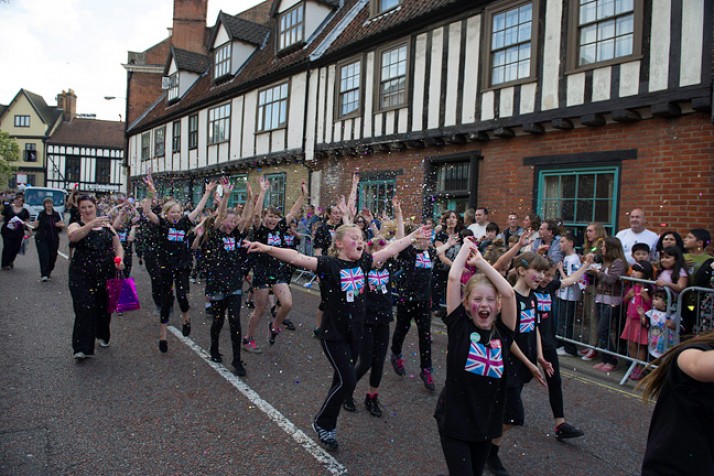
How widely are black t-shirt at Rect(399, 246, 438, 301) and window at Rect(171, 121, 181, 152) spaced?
22.6 metres

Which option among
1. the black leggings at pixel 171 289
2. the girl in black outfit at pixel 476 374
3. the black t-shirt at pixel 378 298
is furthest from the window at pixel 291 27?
the girl in black outfit at pixel 476 374

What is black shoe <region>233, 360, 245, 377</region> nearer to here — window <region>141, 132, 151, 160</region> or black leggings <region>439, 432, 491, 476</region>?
black leggings <region>439, 432, 491, 476</region>

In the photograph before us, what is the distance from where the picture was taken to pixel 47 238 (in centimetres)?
1216

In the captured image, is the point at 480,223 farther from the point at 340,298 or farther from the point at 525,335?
the point at 340,298

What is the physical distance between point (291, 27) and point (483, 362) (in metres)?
18.3

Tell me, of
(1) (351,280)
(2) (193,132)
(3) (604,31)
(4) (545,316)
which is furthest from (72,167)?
(4) (545,316)

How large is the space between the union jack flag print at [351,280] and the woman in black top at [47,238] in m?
10.1

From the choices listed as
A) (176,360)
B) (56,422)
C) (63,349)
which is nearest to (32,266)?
(63,349)

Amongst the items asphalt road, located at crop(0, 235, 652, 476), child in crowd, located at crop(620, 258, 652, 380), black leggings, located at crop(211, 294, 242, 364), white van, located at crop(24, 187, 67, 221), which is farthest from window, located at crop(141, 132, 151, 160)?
child in crowd, located at crop(620, 258, 652, 380)

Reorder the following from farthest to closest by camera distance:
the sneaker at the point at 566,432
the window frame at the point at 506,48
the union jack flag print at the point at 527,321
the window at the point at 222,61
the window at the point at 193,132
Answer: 1. the window at the point at 193,132
2. the window at the point at 222,61
3. the window frame at the point at 506,48
4. the sneaker at the point at 566,432
5. the union jack flag print at the point at 527,321

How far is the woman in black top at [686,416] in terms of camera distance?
6.44 feet

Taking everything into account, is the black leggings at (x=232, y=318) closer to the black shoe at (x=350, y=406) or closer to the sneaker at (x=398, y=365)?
the black shoe at (x=350, y=406)

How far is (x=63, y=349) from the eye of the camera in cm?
657

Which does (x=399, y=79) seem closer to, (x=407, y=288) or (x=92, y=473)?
(x=407, y=288)
